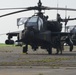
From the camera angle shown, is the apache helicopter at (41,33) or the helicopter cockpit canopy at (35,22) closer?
the apache helicopter at (41,33)

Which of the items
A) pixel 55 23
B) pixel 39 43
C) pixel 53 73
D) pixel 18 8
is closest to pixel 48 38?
pixel 39 43

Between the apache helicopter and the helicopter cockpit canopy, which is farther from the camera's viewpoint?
the helicopter cockpit canopy

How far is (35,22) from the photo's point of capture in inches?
1257

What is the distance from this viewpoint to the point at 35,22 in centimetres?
3192

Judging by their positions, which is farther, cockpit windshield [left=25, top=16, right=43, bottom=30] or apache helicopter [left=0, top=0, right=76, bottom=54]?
cockpit windshield [left=25, top=16, right=43, bottom=30]

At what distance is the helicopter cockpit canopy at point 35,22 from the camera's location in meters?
31.5

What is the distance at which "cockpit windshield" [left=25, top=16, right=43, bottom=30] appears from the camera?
31.5m

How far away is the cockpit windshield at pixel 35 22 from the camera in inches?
1241

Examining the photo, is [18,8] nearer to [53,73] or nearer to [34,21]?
[34,21]

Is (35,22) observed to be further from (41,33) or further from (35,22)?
(41,33)

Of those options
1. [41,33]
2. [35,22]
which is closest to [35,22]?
[35,22]

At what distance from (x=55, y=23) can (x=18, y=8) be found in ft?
27.7

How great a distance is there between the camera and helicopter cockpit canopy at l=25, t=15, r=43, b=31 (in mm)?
31500

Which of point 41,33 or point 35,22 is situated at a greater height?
point 35,22
